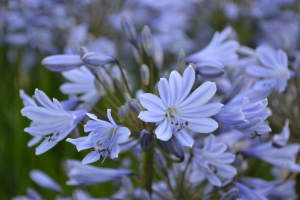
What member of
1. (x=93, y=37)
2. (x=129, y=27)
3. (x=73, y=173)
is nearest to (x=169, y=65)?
(x=93, y=37)

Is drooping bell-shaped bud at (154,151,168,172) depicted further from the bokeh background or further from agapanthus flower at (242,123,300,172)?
the bokeh background

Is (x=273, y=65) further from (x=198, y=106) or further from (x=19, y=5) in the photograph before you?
(x=19, y=5)

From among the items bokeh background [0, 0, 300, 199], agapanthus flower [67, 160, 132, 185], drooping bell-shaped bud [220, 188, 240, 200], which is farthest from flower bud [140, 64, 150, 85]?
bokeh background [0, 0, 300, 199]

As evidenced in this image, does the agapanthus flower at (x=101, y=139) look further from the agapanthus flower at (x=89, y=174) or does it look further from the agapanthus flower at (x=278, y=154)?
the agapanthus flower at (x=278, y=154)

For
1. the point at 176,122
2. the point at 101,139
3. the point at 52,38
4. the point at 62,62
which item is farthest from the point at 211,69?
the point at 52,38

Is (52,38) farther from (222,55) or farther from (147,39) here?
(222,55)

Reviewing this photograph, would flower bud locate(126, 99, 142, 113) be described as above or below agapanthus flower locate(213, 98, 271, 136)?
above
